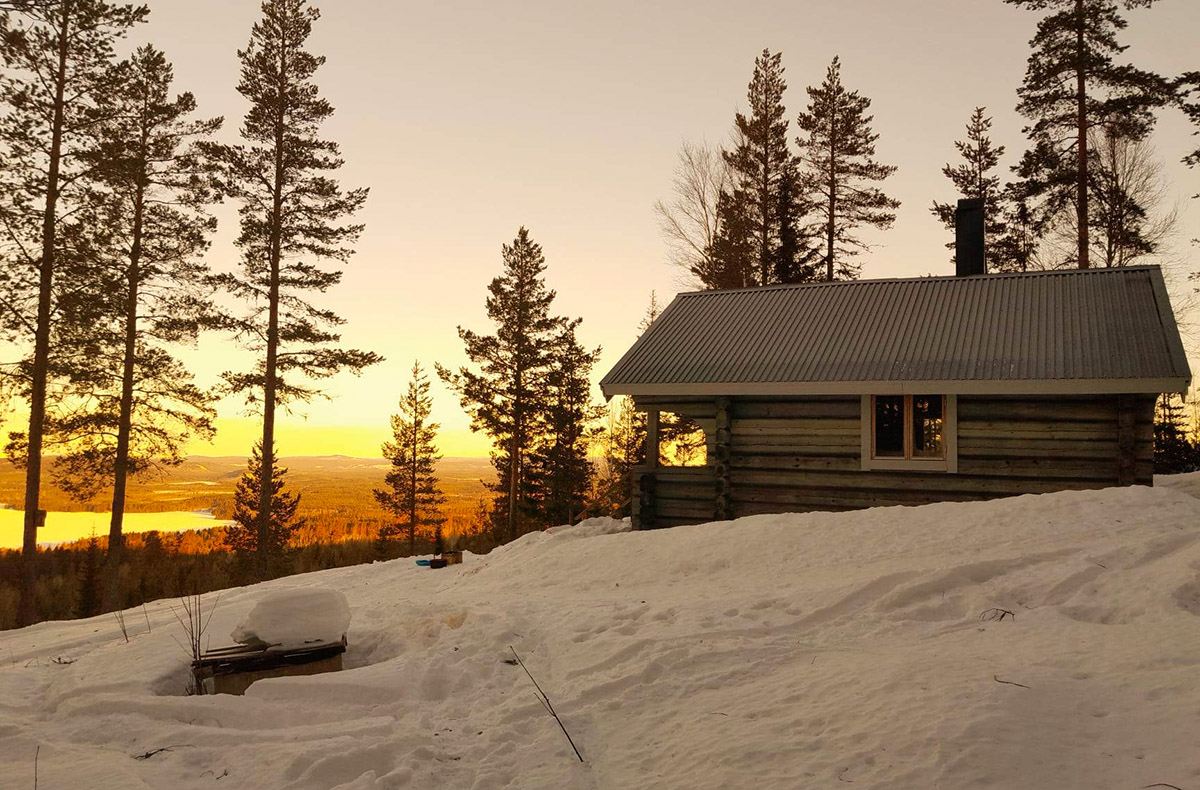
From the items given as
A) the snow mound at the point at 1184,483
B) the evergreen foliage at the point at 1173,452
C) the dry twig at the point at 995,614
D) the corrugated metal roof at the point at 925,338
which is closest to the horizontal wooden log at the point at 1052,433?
the corrugated metal roof at the point at 925,338

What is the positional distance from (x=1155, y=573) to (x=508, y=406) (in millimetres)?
26172

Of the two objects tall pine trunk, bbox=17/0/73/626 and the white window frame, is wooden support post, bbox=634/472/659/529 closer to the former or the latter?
the white window frame

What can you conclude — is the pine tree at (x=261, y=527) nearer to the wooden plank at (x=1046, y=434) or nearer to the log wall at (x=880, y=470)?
the log wall at (x=880, y=470)

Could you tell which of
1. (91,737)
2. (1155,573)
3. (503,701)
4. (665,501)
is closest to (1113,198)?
(665,501)

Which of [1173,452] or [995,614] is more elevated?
[1173,452]

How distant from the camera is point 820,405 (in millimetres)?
13555

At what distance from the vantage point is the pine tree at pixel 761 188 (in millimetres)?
27703

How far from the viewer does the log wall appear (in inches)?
469

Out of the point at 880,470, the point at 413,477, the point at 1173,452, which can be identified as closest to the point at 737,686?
the point at 880,470

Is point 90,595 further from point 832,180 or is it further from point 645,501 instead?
point 832,180

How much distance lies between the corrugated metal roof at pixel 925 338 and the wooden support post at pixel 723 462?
51cm

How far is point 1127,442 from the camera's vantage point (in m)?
11.6

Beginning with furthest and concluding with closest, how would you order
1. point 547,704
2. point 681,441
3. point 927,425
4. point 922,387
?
point 681,441
point 927,425
point 922,387
point 547,704

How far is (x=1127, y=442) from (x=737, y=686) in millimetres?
9796
